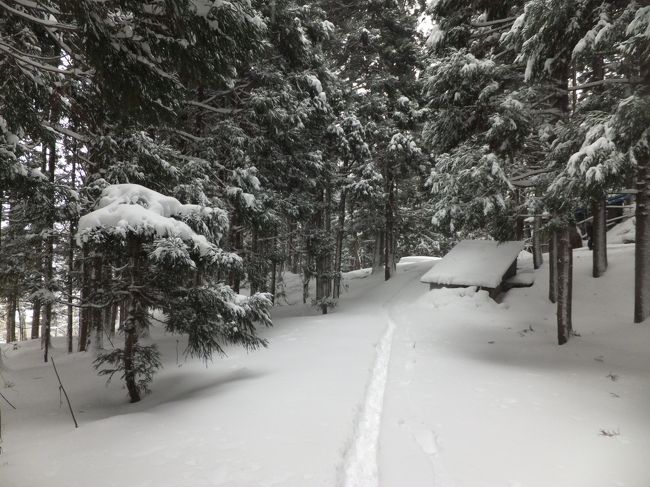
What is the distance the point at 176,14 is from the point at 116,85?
99 cm

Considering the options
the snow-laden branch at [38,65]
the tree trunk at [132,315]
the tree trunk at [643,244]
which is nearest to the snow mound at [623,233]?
the tree trunk at [643,244]

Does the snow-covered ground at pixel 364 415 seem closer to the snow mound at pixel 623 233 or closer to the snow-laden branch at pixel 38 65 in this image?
the snow-laden branch at pixel 38 65

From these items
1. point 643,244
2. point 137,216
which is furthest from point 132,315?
point 643,244

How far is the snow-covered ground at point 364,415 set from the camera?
3.77 m

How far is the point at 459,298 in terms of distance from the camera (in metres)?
13.6

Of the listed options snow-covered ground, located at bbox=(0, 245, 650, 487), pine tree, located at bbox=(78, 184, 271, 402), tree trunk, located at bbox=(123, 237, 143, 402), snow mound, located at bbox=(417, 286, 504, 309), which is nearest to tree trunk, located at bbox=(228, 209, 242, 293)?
snow-covered ground, located at bbox=(0, 245, 650, 487)

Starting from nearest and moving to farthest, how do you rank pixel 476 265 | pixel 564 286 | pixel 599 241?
pixel 564 286 < pixel 599 241 < pixel 476 265

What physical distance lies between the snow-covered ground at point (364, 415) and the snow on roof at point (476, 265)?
3345mm

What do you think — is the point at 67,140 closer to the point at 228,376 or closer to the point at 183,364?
the point at 183,364

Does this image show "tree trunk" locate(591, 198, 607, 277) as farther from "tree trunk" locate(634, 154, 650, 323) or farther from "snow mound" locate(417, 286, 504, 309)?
"snow mound" locate(417, 286, 504, 309)

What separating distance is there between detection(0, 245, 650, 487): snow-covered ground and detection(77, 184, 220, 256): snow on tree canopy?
273cm

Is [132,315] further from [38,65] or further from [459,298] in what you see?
[459,298]

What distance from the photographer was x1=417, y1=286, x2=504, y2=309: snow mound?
43.3ft

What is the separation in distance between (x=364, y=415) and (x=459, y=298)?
9526 millimetres
